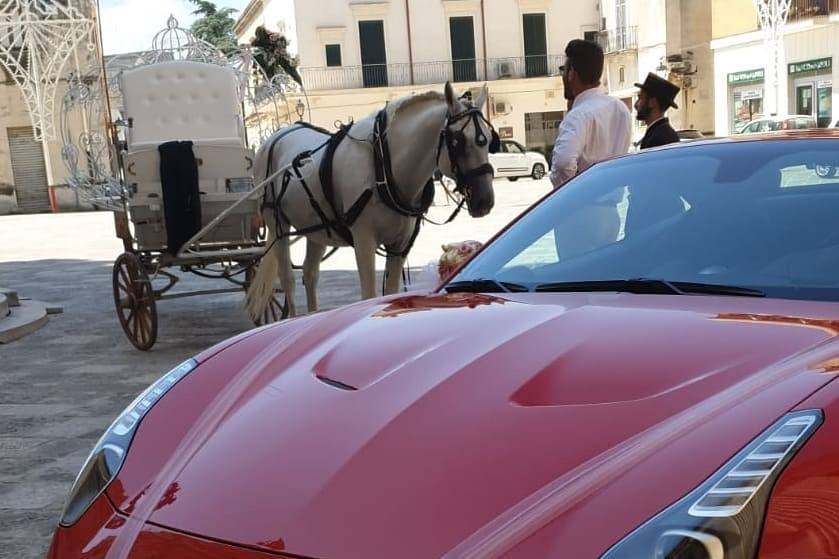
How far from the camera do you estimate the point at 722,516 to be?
1.32 meters

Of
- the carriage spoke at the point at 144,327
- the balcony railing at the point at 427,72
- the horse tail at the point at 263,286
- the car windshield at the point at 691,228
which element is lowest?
the carriage spoke at the point at 144,327

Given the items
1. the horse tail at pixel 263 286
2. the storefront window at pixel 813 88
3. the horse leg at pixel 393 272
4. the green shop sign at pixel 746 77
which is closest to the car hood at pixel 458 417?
the horse leg at pixel 393 272

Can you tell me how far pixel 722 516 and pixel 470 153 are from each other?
4482mm

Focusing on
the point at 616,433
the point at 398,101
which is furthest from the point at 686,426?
the point at 398,101

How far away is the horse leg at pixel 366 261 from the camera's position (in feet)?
20.1

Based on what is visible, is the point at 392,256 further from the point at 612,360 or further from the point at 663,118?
the point at 612,360

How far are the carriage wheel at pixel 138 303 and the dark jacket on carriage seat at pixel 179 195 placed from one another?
12.5 inches

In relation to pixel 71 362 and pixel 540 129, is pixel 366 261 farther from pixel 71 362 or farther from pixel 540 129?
pixel 540 129

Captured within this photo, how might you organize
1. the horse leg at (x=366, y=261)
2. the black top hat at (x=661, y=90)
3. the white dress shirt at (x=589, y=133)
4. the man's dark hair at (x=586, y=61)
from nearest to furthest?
the white dress shirt at (x=589, y=133)
the man's dark hair at (x=586, y=61)
the black top hat at (x=661, y=90)
the horse leg at (x=366, y=261)

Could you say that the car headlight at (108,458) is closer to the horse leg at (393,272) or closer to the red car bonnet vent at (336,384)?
the red car bonnet vent at (336,384)

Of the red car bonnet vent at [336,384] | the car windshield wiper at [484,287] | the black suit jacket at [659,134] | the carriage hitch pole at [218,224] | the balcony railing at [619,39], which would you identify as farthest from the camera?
the balcony railing at [619,39]

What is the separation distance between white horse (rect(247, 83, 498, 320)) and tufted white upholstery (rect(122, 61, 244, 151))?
221 cm

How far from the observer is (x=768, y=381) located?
5.30 ft

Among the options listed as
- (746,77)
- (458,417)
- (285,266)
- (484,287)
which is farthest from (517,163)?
(458,417)
